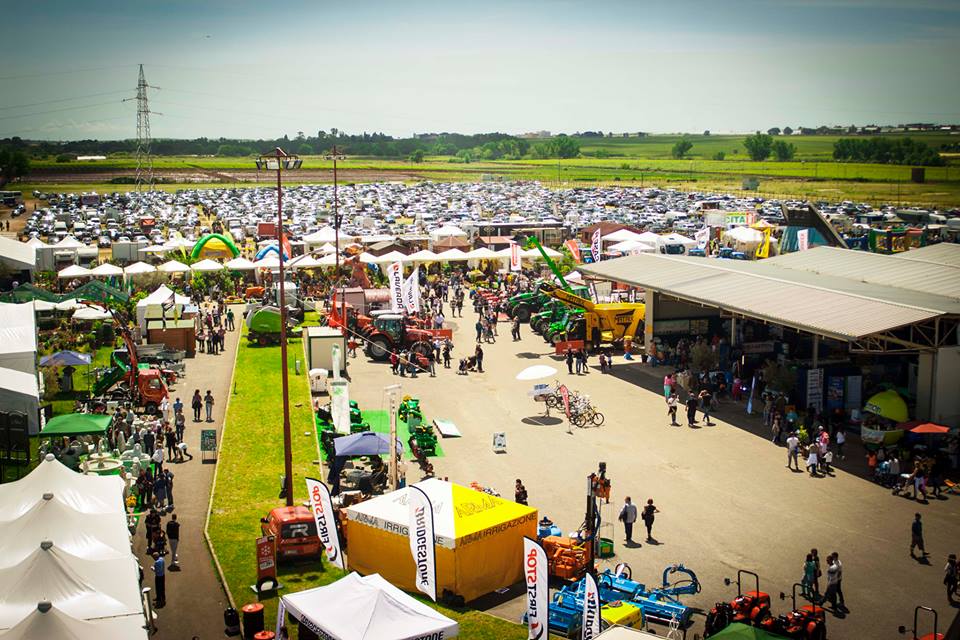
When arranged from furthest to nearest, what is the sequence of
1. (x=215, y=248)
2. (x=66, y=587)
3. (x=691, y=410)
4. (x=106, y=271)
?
(x=215, y=248) < (x=106, y=271) < (x=691, y=410) < (x=66, y=587)

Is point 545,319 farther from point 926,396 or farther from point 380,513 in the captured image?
point 380,513

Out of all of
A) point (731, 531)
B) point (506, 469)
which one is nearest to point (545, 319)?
point (506, 469)

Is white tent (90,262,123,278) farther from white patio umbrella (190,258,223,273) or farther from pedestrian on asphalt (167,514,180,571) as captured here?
pedestrian on asphalt (167,514,180,571)

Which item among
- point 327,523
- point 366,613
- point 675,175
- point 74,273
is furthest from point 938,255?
point 675,175

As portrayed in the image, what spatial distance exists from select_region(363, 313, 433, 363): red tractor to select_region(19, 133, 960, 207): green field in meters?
54.6

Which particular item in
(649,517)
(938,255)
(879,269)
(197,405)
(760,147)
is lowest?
(649,517)

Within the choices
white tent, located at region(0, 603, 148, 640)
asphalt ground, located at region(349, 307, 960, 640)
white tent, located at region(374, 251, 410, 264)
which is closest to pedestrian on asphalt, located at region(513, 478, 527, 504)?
asphalt ground, located at region(349, 307, 960, 640)

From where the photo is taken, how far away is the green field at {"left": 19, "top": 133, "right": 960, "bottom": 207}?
89619mm

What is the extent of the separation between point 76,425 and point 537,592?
47.2ft

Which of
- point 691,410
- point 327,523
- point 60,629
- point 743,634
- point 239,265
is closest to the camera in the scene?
point 60,629

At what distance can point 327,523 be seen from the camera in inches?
656

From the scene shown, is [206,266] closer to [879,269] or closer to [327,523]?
[879,269]

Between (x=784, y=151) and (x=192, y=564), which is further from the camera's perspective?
(x=784, y=151)

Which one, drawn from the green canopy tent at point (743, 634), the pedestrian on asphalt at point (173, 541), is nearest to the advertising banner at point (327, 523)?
the pedestrian on asphalt at point (173, 541)
